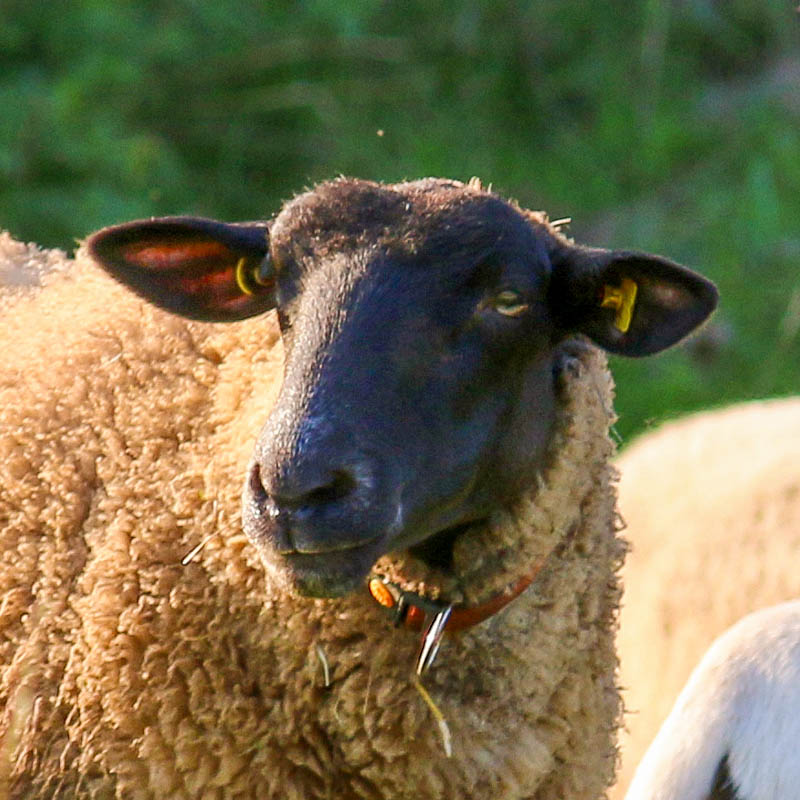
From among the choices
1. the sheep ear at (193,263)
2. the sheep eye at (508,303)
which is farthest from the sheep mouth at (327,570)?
the sheep ear at (193,263)

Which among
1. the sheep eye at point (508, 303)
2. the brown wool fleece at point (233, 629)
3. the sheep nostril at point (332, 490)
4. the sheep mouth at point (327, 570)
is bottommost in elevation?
the brown wool fleece at point (233, 629)

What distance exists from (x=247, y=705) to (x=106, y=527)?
44 centimetres

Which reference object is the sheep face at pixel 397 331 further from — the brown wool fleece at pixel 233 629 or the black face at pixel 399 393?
the brown wool fleece at pixel 233 629

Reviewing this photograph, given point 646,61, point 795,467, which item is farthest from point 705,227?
point 795,467

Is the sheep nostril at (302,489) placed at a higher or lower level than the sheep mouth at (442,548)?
higher

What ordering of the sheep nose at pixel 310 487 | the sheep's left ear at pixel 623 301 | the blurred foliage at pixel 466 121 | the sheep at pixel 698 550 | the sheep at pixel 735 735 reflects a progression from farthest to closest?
the blurred foliage at pixel 466 121 < the sheep at pixel 698 550 < the sheep's left ear at pixel 623 301 < the sheep at pixel 735 735 < the sheep nose at pixel 310 487

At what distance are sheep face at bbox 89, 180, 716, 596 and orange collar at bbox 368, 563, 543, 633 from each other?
0.08 metres

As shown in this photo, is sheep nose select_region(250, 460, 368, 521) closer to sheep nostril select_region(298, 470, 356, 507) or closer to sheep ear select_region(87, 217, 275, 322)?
sheep nostril select_region(298, 470, 356, 507)

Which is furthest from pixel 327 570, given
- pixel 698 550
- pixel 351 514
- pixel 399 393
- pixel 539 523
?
pixel 698 550

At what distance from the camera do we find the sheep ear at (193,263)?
2979 millimetres

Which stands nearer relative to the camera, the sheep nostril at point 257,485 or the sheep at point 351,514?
→ the sheep nostril at point 257,485

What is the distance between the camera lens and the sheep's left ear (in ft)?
9.44

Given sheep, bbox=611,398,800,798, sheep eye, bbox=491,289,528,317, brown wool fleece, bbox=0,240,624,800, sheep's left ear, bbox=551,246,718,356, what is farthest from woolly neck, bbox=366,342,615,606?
sheep, bbox=611,398,800,798

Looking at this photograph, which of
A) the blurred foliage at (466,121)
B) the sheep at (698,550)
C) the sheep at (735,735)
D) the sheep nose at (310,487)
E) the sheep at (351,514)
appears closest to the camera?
the sheep nose at (310,487)
